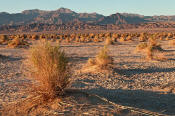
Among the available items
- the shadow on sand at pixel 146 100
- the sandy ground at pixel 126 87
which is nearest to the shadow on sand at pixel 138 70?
the sandy ground at pixel 126 87

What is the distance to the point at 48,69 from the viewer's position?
549 cm

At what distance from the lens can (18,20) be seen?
182 metres

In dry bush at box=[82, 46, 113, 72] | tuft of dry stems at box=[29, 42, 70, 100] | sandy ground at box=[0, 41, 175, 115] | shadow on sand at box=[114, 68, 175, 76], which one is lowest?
shadow on sand at box=[114, 68, 175, 76]

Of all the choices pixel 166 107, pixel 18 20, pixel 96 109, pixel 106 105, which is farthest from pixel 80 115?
pixel 18 20

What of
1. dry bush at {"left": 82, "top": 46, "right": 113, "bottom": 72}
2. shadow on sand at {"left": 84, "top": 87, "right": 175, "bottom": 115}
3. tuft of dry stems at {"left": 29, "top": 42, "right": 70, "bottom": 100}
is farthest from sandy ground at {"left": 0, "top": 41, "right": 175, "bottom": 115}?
tuft of dry stems at {"left": 29, "top": 42, "right": 70, "bottom": 100}

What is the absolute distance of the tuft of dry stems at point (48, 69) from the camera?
547cm

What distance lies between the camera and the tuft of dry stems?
5.47m

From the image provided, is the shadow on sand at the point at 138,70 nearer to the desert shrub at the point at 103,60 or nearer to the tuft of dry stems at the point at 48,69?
the desert shrub at the point at 103,60

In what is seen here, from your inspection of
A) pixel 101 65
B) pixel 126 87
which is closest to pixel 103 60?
pixel 101 65


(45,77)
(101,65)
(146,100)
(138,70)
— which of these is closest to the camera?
(45,77)

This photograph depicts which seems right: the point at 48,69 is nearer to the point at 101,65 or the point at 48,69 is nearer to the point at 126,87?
the point at 126,87

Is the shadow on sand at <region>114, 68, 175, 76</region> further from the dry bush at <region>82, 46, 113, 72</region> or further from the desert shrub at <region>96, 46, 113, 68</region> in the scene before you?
the desert shrub at <region>96, 46, 113, 68</region>

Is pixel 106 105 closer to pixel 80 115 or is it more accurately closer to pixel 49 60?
pixel 80 115

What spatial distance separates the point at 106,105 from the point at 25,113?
1876 mm
